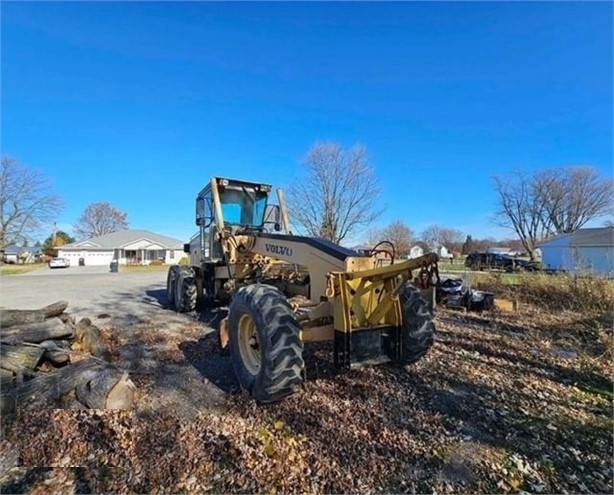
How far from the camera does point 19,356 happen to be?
13.3 feet

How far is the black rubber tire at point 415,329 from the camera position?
13.4ft

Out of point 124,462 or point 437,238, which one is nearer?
point 124,462

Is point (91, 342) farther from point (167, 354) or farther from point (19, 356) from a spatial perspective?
point (19, 356)

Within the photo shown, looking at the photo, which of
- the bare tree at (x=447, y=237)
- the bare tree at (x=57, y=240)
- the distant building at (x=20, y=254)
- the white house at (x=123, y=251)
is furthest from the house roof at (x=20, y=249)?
the bare tree at (x=447, y=237)

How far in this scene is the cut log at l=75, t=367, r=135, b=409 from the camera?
11.2 ft

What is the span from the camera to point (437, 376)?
14.3 ft

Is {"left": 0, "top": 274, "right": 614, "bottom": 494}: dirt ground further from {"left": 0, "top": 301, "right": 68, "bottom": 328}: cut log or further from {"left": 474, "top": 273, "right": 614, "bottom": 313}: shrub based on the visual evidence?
{"left": 474, "top": 273, "right": 614, "bottom": 313}: shrub

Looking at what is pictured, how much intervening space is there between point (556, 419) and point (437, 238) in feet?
232

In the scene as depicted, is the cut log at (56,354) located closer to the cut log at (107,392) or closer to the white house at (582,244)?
the cut log at (107,392)

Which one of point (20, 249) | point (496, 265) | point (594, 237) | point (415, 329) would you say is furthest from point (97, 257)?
point (594, 237)

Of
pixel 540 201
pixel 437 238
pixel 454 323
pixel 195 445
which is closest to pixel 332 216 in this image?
pixel 454 323

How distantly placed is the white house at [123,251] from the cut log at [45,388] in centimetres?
4655

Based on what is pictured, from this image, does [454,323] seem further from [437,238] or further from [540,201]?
[437,238]

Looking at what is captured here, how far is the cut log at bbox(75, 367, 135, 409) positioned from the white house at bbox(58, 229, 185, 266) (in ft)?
→ 154
